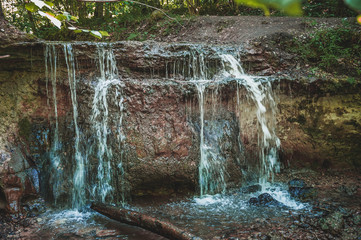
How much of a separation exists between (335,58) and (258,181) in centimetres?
321

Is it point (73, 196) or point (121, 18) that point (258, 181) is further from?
point (121, 18)

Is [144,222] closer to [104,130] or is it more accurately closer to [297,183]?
[104,130]

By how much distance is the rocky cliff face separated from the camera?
4.88m

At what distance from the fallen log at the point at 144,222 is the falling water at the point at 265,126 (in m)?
2.57

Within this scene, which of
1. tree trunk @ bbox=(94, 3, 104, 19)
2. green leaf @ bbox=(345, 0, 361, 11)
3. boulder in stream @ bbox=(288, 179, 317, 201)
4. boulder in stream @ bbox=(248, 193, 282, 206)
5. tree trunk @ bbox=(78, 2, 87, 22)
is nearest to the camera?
green leaf @ bbox=(345, 0, 361, 11)

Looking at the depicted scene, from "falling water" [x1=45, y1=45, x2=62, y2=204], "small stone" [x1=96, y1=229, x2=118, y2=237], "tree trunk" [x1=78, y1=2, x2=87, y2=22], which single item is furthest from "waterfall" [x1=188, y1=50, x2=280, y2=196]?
"tree trunk" [x1=78, y1=2, x2=87, y2=22]

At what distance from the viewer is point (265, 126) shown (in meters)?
5.64

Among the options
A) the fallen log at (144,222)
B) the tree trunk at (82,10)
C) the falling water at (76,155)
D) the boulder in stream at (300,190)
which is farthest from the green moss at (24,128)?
the tree trunk at (82,10)

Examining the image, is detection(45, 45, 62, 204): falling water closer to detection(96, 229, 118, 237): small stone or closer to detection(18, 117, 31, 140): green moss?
detection(18, 117, 31, 140): green moss

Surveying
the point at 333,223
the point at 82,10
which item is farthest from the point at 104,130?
the point at 82,10

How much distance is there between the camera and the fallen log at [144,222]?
11.7 feet

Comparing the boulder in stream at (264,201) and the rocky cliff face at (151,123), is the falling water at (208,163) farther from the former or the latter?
the boulder in stream at (264,201)

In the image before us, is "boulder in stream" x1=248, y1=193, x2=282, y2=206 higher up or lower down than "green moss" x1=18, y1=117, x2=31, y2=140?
lower down

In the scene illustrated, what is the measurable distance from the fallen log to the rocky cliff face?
1.55 ft
